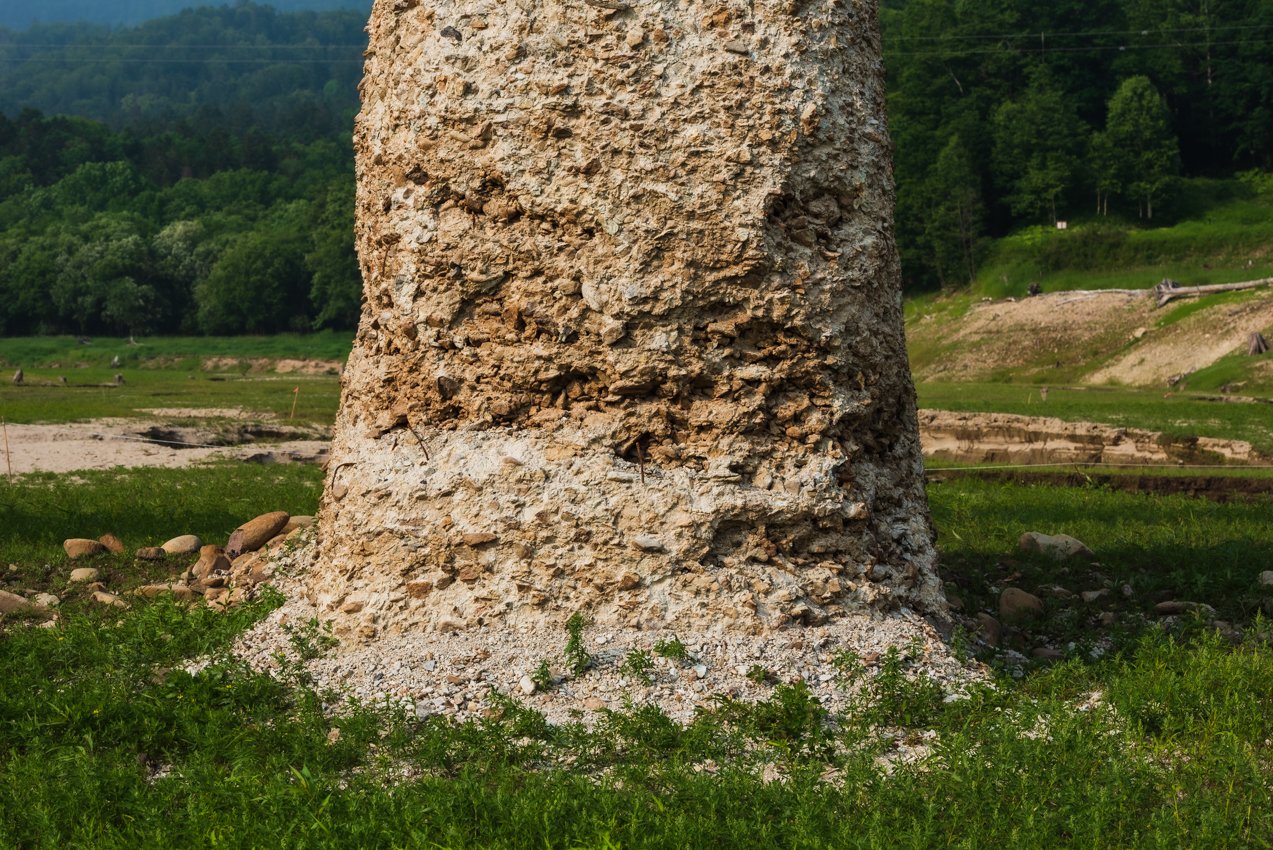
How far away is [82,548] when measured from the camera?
30.2 ft

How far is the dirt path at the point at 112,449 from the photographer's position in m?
16.9

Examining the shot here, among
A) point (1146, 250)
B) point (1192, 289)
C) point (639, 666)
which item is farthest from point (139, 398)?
point (1146, 250)

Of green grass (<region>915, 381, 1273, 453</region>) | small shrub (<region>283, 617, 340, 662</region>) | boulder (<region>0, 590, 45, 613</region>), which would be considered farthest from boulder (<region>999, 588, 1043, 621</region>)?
green grass (<region>915, 381, 1273, 453</region>)

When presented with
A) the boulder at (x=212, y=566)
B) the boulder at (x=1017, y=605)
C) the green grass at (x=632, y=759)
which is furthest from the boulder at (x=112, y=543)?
Answer: the boulder at (x=1017, y=605)

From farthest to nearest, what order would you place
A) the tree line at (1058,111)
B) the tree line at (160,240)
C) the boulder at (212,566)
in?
the tree line at (160,240) < the tree line at (1058,111) < the boulder at (212,566)

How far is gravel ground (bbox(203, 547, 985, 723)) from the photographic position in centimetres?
543

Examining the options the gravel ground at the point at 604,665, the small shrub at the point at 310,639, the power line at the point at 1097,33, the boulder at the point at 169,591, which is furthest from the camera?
the power line at the point at 1097,33

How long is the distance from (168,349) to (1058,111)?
68511 mm

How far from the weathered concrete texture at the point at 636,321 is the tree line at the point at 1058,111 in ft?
207

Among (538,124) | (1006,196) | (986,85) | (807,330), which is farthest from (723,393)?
(986,85)

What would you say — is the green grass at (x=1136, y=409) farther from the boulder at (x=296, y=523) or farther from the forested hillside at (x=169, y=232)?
the forested hillside at (x=169, y=232)

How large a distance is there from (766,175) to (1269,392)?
30558 mm

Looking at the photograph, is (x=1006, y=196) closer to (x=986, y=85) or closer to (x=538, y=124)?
(x=986, y=85)

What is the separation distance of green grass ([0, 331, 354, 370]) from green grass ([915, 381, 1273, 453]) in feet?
163
